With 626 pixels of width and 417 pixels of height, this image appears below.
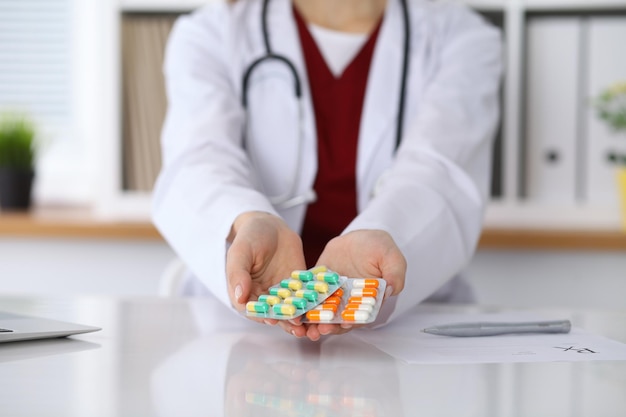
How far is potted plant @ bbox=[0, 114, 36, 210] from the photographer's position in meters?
2.12

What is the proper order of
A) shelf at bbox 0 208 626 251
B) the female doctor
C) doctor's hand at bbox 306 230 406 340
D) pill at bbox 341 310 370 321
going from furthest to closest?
1. shelf at bbox 0 208 626 251
2. the female doctor
3. doctor's hand at bbox 306 230 406 340
4. pill at bbox 341 310 370 321

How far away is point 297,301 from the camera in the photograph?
0.65m

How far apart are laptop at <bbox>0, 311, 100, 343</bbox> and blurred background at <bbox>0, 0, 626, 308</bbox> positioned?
1100 mm

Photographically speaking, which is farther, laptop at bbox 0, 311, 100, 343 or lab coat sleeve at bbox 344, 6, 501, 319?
lab coat sleeve at bbox 344, 6, 501, 319

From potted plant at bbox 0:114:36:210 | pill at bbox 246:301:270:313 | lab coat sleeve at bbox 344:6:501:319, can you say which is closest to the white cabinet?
lab coat sleeve at bbox 344:6:501:319

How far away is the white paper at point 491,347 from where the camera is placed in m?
0.65

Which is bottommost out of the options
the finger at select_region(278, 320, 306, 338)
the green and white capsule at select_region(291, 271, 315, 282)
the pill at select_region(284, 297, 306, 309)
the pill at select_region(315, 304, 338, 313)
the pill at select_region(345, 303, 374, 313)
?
the finger at select_region(278, 320, 306, 338)

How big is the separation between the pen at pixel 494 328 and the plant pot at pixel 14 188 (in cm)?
159

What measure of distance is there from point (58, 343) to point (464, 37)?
86 centimetres

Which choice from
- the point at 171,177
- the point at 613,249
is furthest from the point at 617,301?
the point at 171,177

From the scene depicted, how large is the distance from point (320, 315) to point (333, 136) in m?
0.71

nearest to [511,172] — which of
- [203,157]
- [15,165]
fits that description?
[203,157]

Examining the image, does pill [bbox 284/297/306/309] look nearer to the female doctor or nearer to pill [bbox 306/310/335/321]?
pill [bbox 306/310/335/321]

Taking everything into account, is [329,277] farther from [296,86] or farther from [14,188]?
[14,188]
